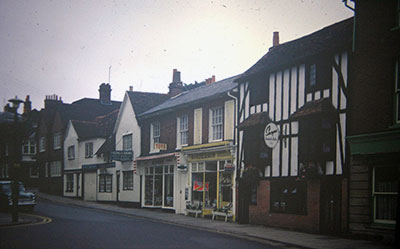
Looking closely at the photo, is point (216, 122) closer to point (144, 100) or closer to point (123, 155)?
point (123, 155)

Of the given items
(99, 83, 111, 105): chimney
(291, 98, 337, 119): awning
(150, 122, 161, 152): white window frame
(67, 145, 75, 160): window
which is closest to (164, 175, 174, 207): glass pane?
(150, 122, 161, 152): white window frame

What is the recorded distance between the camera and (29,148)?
61344mm

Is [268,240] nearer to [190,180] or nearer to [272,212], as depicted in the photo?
[272,212]

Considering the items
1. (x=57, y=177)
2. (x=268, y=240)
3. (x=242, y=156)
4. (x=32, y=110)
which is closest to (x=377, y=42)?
(x=268, y=240)

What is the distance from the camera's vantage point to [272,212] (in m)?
21.5

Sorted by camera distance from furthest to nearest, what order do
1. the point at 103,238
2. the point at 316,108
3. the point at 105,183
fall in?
the point at 105,183 < the point at 316,108 < the point at 103,238

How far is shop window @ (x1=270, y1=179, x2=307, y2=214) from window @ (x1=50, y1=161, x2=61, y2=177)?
116ft

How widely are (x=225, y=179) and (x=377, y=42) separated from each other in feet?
37.2

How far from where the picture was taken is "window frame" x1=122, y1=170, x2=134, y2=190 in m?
37.2

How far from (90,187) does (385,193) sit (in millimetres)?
33481

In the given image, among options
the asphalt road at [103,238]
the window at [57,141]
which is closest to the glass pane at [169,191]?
the asphalt road at [103,238]

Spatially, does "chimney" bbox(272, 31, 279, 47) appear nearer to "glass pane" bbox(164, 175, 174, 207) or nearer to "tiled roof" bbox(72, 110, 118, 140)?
"glass pane" bbox(164, 175, 174, 207)

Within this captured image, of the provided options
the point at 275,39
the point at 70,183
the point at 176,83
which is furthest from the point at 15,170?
the point at 70,183

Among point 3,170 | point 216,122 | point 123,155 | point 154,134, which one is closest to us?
point 216,122
